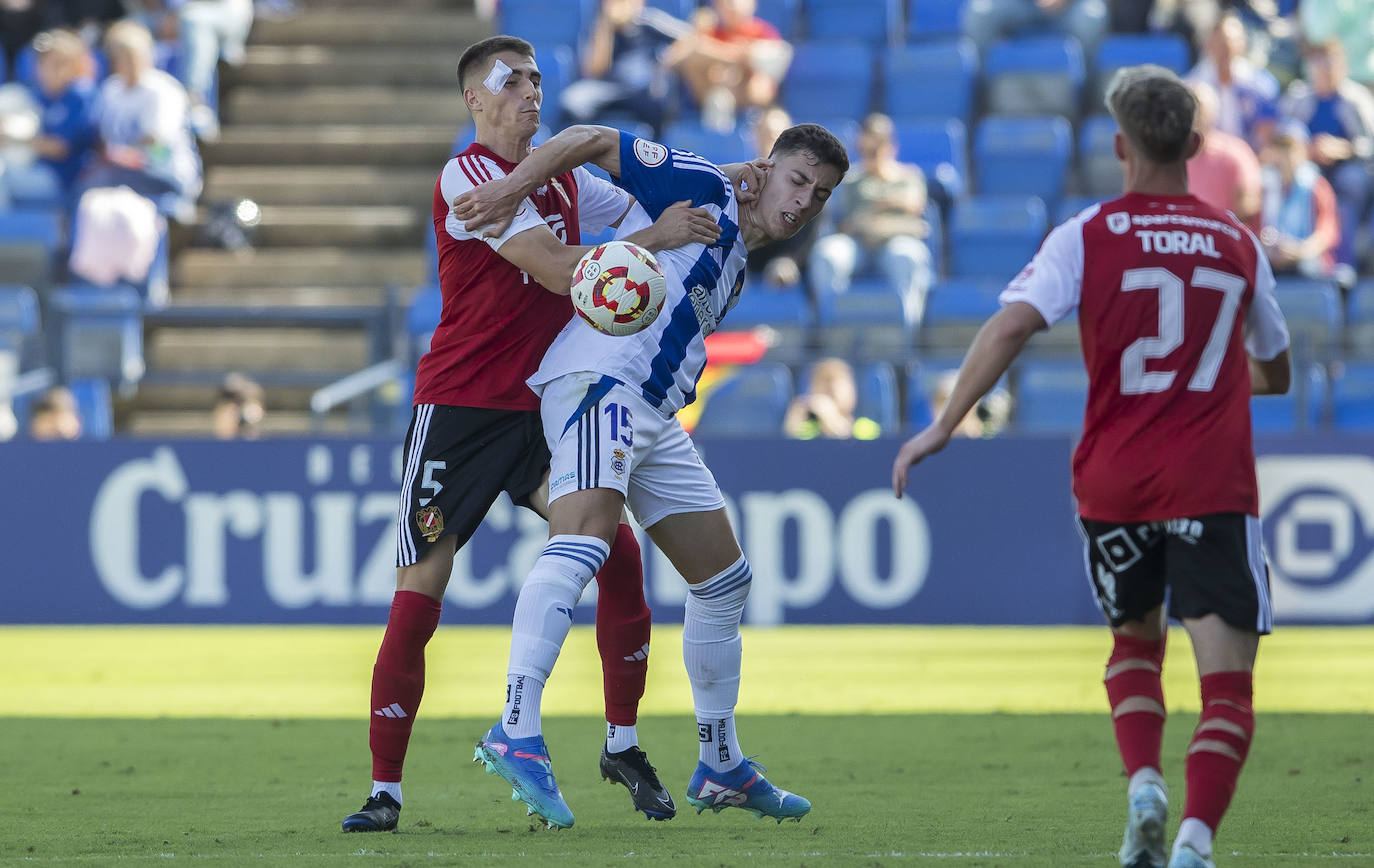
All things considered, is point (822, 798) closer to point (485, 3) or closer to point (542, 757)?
point (542, 757)

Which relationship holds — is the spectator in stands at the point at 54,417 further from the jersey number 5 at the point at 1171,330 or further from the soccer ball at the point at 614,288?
the jersey number 5 at the point at 1171,330

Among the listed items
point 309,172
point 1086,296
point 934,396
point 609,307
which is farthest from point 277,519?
point 1086,296

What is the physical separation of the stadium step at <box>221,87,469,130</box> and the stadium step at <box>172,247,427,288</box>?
72.0 inches

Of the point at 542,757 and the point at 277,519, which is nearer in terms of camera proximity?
the point at 542,757

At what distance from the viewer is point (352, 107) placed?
54.9 feet

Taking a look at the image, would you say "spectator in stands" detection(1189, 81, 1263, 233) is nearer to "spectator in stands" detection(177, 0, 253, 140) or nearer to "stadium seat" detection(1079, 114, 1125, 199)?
"stadium seat" detection(1079, 114, 1125, 199)

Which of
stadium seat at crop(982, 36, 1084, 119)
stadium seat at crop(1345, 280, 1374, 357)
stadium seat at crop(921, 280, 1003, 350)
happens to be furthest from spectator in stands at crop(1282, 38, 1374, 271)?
stadium seat at crop(921, 280, 1003, 350)

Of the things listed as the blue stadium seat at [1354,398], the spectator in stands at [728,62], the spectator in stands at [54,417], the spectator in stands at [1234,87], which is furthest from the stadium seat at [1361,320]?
the spectator in stands at [54,417]

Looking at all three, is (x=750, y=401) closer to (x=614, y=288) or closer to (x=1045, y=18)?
(x=1045, y=18)

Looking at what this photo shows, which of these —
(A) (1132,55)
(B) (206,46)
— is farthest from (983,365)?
(B) (206,46)

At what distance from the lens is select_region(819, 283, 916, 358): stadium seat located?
41.5 feet

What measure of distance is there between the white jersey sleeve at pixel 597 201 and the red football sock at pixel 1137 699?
6.75ft

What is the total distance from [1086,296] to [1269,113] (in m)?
10.6

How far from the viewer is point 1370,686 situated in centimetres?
854
